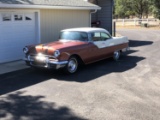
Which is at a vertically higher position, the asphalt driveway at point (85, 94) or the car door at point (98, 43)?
the car door at point (98, 43)

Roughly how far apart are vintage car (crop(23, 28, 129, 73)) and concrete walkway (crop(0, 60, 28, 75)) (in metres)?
0.96

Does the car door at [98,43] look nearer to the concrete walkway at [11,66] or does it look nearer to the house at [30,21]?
the concrete walkway at [11,66]

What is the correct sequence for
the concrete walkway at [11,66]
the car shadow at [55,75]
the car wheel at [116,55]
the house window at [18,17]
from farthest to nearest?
the house window at [18,17] → the car wheel at [116,55] → the concrete walkway at [11,66] → the car shadow at [55,75]

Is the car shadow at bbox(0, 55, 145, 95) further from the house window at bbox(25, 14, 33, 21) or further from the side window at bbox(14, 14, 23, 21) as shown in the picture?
the house window at bbox(25, 14, 33, 21)

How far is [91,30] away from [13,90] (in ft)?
14.2

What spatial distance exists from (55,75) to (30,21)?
4.41 m

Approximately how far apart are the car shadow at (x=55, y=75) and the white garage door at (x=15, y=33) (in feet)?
6.68

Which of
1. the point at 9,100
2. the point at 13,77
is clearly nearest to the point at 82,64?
the point at 13,77

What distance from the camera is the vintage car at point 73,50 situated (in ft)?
30.1

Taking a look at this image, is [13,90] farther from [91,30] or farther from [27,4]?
[27,4]

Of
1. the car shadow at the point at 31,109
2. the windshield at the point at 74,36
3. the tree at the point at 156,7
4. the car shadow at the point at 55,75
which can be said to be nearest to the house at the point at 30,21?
the car shadow at the point at 55,75

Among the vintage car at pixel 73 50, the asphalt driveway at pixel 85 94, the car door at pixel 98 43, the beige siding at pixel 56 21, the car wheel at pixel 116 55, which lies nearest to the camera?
the asphalt driveway at pixel 85 94

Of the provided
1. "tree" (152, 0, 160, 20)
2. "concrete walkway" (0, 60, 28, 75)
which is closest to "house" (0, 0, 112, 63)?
"concrete walkway" (0, 60, 28, 75)

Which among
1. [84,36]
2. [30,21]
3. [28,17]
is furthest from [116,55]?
[28,17]
